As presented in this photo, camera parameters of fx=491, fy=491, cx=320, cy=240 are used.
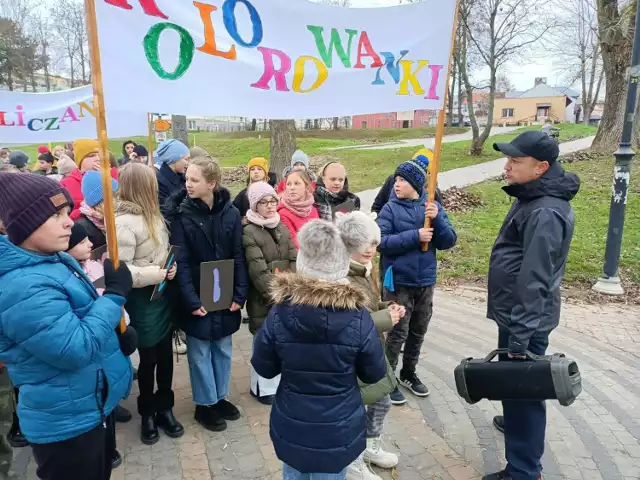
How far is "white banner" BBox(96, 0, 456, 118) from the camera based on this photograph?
2434mm

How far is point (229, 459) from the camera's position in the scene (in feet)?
10.7

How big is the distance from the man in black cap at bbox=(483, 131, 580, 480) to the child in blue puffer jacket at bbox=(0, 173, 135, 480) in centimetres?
213

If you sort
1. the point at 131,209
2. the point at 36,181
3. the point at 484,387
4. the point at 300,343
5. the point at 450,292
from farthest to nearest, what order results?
1. the point at 450,292
2. the point at 131,209
3. the point at 484,387
4. the point at 300,343
5. the point at 36,181

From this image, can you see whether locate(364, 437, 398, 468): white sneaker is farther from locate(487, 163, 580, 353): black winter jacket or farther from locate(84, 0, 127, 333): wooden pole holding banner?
locate(84, 0, 127, 333): wooden pole holding banner

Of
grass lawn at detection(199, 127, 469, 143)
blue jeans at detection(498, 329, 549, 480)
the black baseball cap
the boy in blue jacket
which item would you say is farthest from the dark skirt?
grass lawn at detection(199, 127, 469, 143)

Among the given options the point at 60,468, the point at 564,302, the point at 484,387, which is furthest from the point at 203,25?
the point at 564,302

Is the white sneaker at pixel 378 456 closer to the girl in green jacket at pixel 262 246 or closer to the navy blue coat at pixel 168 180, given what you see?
the girl in green jacket at pixel 262 246

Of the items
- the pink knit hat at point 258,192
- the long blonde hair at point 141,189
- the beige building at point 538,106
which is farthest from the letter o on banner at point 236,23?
the beige building at point 538,106

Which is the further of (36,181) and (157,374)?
(157,374)

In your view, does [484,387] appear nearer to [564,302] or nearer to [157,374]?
[157,374]

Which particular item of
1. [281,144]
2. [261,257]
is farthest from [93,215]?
[281,144]

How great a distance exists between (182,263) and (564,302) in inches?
206

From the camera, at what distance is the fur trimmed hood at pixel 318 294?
212 centimetres

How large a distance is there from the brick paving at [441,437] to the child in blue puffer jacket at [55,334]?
932 mm
